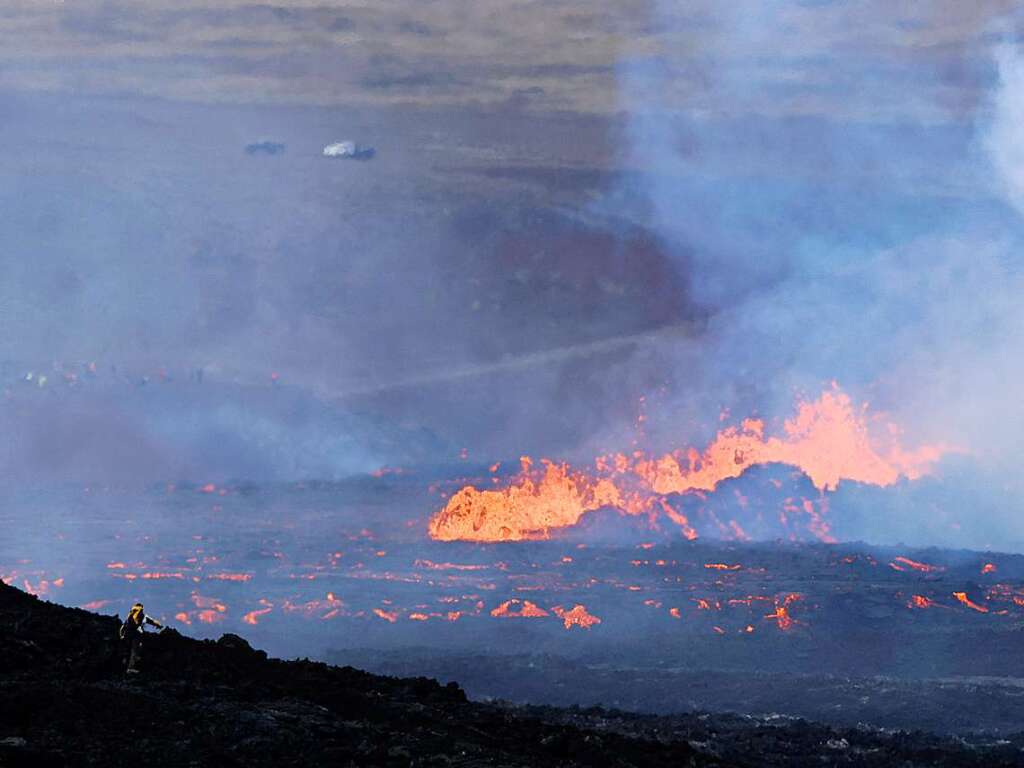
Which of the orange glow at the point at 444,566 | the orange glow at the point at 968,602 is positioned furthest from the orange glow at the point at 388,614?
the orange glow at the point at 968,602

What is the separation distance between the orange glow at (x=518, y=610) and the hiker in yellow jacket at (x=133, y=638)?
3876cm

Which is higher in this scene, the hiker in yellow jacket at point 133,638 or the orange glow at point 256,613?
the orange glow at point 256,613

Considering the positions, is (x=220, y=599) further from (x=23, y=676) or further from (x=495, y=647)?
(x=23, y=676)

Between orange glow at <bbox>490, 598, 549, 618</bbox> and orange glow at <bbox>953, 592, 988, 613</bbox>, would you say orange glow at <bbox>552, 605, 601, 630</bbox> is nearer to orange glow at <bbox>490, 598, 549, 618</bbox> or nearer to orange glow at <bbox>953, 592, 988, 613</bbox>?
orange glow at <bbox>490, 598, 549, 618</bbox>

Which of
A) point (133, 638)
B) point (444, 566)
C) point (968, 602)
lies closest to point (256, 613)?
point (444, 566)

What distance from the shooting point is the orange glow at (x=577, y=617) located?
63906mm

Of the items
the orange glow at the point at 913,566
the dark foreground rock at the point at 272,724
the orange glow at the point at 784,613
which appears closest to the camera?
the dark foreground rock at the point at 272,724

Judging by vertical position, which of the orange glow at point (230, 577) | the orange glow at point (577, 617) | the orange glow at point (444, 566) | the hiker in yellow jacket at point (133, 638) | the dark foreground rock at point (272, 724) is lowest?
the dark foreground rock at point (272, 724)

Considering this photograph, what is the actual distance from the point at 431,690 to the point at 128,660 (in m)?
6.65

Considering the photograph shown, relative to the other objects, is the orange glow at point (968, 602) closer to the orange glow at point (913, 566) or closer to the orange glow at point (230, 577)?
the orange glow at point (913, 566)

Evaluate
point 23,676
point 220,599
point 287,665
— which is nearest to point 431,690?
point 287,665

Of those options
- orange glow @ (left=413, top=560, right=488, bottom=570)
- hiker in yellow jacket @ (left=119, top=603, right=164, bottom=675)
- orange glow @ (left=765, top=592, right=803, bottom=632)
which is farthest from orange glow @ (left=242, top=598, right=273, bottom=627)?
hiker in yellow jacket @ (left=119, top=603, right=164, bottom=675)

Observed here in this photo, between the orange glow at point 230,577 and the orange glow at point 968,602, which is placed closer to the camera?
the orange glow at point 968,602

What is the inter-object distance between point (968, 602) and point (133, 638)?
158 feet
